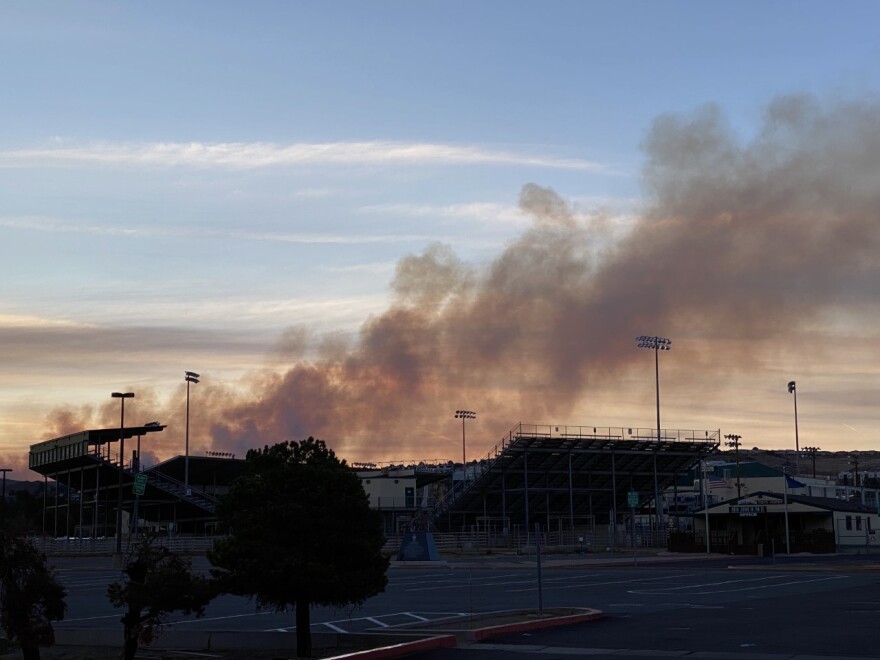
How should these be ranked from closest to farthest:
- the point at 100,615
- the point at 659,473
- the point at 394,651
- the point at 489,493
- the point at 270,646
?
the point at 394,651, the point at 270,646, the point at 100,615, the point at 489,493, the point at 659,473

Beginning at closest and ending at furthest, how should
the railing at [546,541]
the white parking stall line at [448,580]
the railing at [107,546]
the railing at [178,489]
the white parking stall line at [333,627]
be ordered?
1. the white parking stall line at [333,627]
2. the white parking stall line at [448,580]
3. the railing at [546,541]
4. the railing at [107,546]
5. the railing at [178,489]

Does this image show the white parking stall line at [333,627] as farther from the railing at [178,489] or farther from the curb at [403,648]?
the railing at [178,489]

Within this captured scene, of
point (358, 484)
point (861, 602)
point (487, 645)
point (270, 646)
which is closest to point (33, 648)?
point (270, 646)

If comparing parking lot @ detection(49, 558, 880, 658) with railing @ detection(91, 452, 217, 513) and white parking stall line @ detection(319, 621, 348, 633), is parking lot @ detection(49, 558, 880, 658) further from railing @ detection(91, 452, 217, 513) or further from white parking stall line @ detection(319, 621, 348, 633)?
railing @ detection(91, 452, 217, 513)

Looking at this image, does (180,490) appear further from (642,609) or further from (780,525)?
(642,609)

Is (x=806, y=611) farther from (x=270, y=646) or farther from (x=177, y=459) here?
(x=177, y=459)

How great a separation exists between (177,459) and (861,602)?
3500 inches

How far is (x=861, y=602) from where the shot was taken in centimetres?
3206

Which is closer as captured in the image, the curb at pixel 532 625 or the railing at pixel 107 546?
the curb at pixel 532 625

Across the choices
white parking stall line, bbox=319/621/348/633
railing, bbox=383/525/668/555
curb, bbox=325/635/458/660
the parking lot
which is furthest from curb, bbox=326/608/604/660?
railing, bbox=383/525/668/555

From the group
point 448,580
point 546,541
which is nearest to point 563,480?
point 546,541

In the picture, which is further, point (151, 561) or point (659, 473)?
point (659, 473)

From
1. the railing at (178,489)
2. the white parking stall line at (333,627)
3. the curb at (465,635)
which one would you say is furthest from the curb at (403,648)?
the railing at (178,489)

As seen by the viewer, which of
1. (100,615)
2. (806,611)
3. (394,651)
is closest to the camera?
(394,651)
